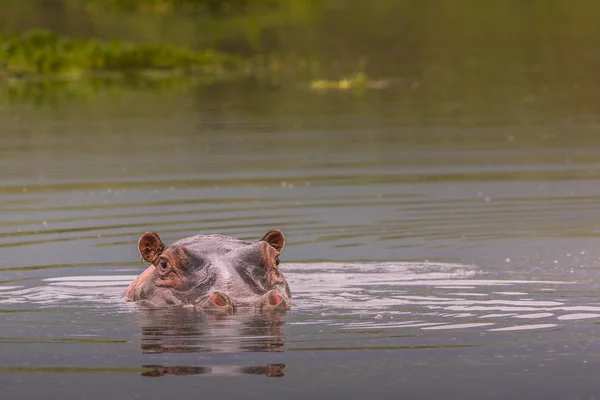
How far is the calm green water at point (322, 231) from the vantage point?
10.2 meters

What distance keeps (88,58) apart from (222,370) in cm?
3125

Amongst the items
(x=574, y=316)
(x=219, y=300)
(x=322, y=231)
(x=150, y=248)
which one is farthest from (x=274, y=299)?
(x=322, y=231)

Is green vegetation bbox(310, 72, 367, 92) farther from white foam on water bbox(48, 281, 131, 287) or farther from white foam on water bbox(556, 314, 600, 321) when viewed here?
white foam on water bbox(556, 314, 600, 321)

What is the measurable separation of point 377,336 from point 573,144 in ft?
44.2

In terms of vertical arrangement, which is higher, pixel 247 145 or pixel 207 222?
pixel 247 145

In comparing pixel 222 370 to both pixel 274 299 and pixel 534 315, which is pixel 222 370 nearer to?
pixel 274 299

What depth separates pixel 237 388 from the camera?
961 cm

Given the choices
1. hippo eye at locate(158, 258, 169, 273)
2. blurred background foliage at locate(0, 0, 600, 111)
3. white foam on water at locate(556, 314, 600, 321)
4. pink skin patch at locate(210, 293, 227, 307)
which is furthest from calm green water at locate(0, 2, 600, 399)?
blurred background foliage at locate(0, 0, 600, 111)

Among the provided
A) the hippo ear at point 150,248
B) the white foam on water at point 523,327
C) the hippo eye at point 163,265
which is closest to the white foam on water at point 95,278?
Answer: the hippo ear at point 150,248

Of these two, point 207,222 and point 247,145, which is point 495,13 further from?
point 207,222

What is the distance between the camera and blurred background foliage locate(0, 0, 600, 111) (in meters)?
36.4

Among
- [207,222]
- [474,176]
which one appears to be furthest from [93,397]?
[474,176]

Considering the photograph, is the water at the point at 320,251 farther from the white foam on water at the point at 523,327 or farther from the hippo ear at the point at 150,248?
the hippo ear at the point at 150,248

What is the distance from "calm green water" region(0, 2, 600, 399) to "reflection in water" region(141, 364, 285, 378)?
0.02m
